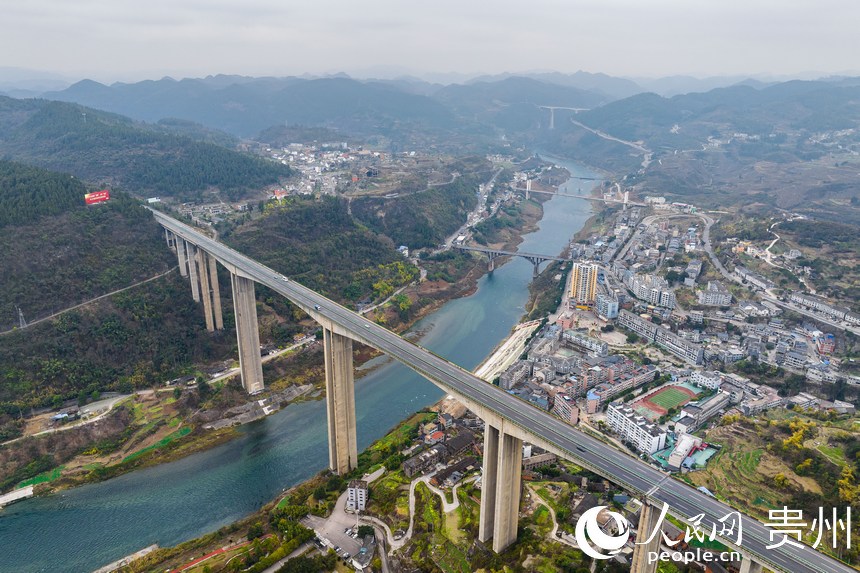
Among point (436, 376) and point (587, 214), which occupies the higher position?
point (436, 376)

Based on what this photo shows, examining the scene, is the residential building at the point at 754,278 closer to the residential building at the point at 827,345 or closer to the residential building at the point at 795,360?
the residential building at the point at 827,345

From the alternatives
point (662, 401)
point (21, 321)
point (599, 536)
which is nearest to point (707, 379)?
point (662, 401)

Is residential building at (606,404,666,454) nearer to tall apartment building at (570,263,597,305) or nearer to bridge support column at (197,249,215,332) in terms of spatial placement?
tall apartment building at (570,263,597,305)

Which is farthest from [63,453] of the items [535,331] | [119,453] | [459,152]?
[459,152]

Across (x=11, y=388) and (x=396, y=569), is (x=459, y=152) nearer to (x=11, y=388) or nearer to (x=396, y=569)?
(x=11, y=388)

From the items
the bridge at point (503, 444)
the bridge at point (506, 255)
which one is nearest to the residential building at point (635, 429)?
the bridge at point (503, 444)

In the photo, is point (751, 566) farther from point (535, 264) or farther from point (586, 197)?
point (586, 197)
